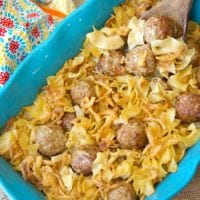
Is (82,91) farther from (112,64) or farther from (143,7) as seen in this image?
(143,7)

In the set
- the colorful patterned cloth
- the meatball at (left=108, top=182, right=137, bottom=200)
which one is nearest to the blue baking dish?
the meatball at (left=108, top=182, right=137, bottom=200)

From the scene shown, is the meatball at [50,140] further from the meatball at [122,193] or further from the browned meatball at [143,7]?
the browned meatball at [143,7]

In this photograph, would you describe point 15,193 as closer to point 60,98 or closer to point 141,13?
point 60,98

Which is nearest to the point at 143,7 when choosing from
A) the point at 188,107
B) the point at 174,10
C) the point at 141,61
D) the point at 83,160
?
the point at 174,10

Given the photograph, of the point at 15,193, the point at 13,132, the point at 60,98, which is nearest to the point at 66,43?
the point at 60,98

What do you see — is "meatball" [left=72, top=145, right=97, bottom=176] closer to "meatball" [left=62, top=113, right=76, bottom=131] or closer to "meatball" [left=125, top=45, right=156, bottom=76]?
"meatball" [left=62, top=113, right=76, bottom=131]

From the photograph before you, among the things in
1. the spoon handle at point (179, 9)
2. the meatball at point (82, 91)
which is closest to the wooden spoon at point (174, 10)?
the spoon handle at point (179, 9)
